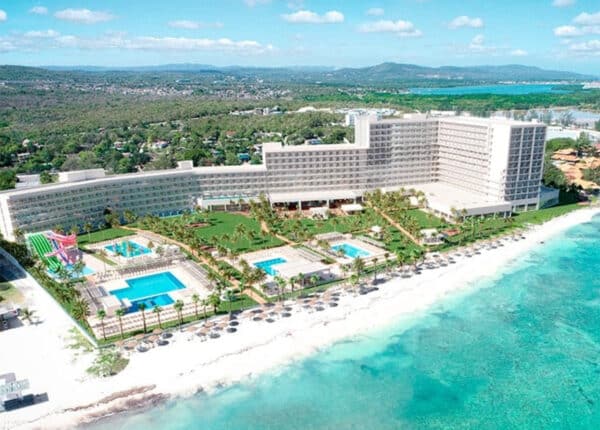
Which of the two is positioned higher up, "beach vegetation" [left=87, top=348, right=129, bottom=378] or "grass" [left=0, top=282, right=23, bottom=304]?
"grass" [left=0, top=282, right=23, bottom=304]

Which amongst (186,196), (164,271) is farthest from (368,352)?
(186,196)

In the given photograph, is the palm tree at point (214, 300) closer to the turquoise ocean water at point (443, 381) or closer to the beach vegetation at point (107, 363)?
the beach vegetation at point (107, 363)

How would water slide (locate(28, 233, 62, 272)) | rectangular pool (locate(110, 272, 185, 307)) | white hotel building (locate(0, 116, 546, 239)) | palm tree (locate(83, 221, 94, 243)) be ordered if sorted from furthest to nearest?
1. white hotel building (locate(0, 116, 546, 239))
2. palm tree (locate(83, 221, 94, 243))
3. water slide (locate(28, 233, 62, 272))
4. rectangular pool (locate(110, 272, 185, 307))

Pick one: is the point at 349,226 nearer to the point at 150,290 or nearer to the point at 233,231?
the point at 233,231

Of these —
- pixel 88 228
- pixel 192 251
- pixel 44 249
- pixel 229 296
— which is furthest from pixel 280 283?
pixel 88 228

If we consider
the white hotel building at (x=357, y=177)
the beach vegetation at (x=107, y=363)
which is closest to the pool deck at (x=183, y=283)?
the beach vegetation at (x=107, y=363)

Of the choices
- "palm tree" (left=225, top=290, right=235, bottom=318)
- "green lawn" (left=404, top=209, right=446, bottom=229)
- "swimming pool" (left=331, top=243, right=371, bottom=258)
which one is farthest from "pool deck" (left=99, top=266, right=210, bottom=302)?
"green lawn" (left=404, top=209, right=446, bottom=229)

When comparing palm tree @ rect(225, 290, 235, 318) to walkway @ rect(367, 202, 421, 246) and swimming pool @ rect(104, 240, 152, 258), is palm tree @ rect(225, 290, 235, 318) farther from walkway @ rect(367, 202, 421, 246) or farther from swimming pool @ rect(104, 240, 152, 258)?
walkway @ rect(367, 202, 421, 246)
